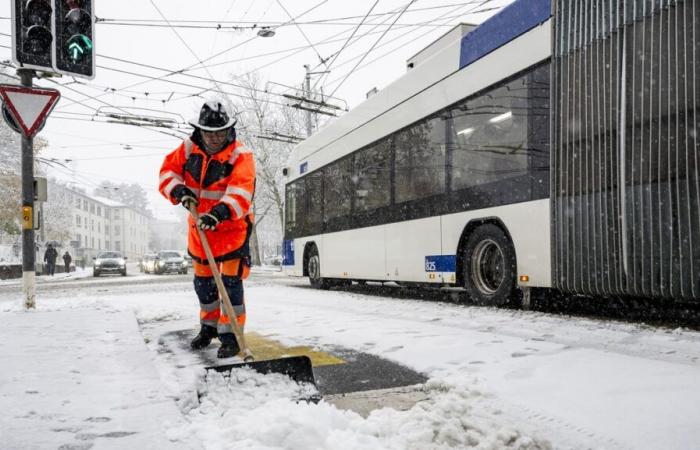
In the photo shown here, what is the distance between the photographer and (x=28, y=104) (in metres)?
6.76

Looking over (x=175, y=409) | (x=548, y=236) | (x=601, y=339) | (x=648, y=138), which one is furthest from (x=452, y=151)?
(x=175, y=409)

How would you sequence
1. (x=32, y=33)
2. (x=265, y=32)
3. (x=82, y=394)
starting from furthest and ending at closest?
(x=265, y=32), (x=32, y=33), (x=82, y=394)

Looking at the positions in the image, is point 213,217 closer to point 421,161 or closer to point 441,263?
point 441,263

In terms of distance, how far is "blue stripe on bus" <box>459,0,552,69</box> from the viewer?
20.5ft

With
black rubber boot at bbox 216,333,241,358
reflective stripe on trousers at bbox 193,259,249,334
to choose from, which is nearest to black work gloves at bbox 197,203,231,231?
reflective stripe on trousers at bbox 193,259,249,334

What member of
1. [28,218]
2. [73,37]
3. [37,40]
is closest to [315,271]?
[28,218]

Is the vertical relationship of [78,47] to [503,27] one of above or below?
below

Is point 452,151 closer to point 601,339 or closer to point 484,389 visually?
point 601,339

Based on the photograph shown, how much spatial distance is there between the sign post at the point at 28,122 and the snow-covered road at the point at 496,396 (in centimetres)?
367

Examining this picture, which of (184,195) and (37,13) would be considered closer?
(184,195)

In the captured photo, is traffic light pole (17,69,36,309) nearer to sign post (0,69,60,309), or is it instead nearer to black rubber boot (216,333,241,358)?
sign post (0,69,60,309)

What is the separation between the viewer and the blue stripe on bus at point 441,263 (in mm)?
7598

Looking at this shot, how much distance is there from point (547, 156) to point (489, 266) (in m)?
1.82

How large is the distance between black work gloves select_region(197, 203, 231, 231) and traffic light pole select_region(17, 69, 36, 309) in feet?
15.3
